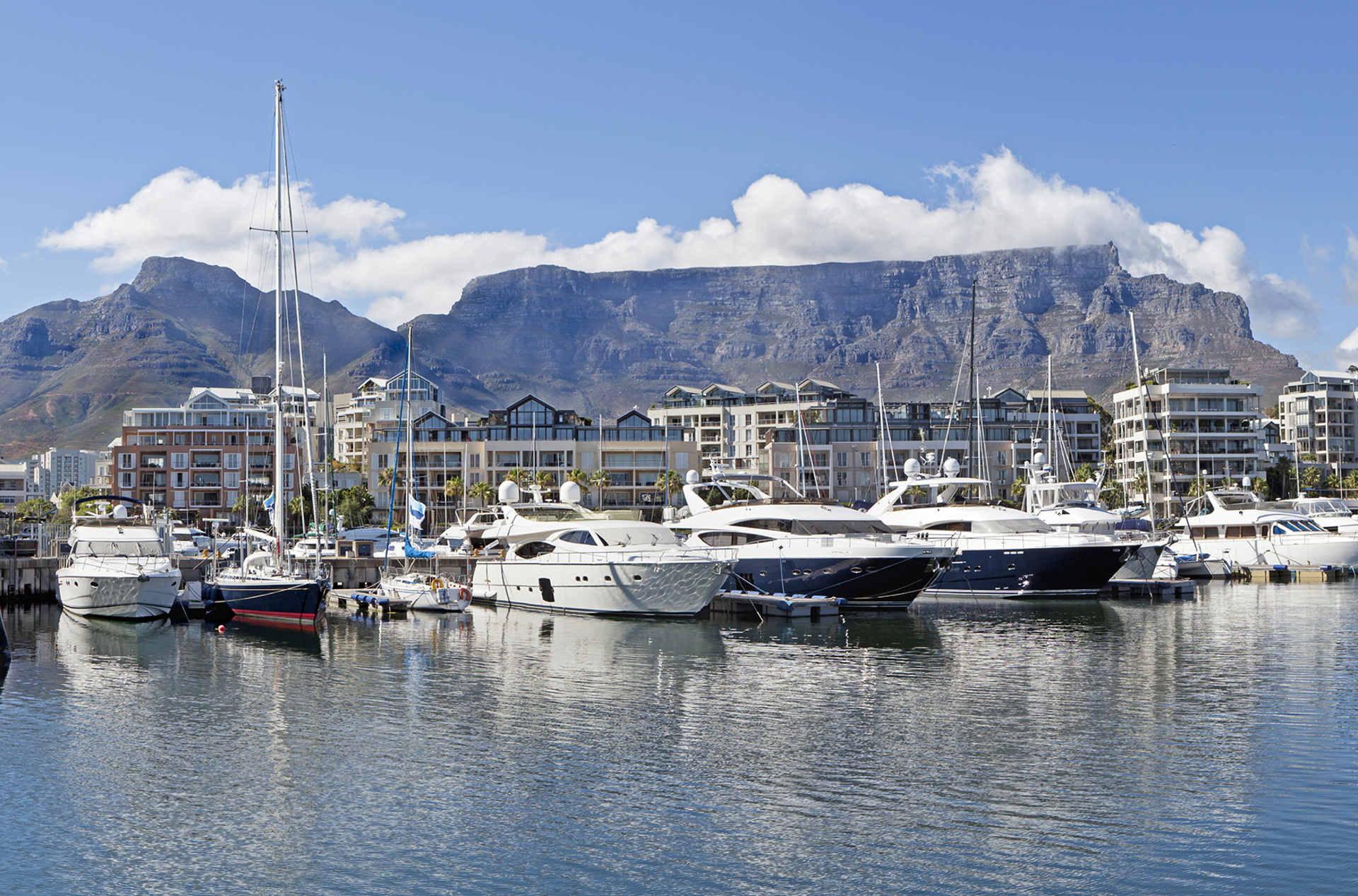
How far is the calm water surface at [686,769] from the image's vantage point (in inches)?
762

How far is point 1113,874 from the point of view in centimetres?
1870

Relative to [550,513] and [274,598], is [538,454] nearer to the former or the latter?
[550,513]

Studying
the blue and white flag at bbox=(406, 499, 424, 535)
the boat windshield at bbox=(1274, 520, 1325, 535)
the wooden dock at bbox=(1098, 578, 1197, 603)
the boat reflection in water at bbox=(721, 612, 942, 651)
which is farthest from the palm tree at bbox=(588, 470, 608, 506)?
the boat reflection in water at bbox=(721, 612, 942, 651)

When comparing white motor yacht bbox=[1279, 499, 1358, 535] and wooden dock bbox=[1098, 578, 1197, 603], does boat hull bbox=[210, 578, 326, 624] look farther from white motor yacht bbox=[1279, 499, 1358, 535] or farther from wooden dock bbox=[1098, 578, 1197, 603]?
white motor yacht bbox=[1279, 499, 1358, 535]

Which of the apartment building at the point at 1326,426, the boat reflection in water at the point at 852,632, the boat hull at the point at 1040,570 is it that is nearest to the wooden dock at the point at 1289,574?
the boat hull at the point at 1040,570

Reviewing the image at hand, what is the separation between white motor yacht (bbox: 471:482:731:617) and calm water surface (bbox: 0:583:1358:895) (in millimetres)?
9282

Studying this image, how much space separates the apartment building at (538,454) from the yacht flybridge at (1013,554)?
80530 millimetres

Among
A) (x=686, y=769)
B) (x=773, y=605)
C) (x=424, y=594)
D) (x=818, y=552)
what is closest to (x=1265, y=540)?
Answer: (x=818, y=552)

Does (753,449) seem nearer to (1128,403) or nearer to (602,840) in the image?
(1128,403)

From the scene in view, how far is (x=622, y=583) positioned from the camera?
54812mm

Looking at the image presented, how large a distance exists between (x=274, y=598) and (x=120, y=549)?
1021cm

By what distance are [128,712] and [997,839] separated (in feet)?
76.2

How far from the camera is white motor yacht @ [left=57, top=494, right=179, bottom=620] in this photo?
2144 inches

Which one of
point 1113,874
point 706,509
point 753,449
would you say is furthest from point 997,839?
point 753,449
